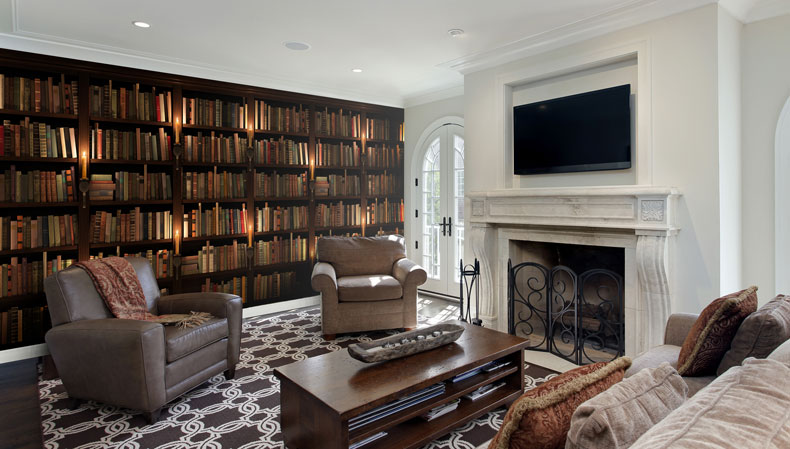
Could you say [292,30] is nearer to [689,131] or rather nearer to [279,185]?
[279,185]

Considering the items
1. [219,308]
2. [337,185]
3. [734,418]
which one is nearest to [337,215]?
[337,185]

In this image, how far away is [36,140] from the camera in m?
3.78

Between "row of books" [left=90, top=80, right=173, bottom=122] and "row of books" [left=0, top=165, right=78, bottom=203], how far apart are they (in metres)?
0.65

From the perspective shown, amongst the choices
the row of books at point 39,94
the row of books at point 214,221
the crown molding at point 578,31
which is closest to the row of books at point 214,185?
the row of books at point 214,221

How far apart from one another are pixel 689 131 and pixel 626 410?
2.78 m

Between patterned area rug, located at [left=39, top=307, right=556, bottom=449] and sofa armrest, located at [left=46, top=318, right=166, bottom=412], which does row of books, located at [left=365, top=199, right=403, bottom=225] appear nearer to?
patterned area rug, located at [left=39, top=307, right=556, bottom=449]

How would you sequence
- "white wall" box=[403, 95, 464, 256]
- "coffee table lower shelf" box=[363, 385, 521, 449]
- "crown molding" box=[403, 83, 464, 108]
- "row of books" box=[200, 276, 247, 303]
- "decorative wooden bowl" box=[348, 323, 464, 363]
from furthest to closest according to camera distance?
"white wall" box=[403, 95, 464, 256]
"crown molding" box=[403, 83, 464, 108]
"row of books" box=[200, 276, 247, 303]
"decorative wooden bowl" box=[348, 323, 464, 363]
"coffee table lower shelf" box=[363, 385, 521, 449]

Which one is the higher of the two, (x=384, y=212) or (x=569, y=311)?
(x=384, y=212)

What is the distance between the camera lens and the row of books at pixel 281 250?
16.6ft

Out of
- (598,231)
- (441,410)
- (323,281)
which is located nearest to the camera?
(441,410)

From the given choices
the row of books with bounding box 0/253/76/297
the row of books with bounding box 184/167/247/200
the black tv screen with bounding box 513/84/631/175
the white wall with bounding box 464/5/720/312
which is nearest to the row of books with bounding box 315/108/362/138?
the row of books with bounding box 184/167/247/200

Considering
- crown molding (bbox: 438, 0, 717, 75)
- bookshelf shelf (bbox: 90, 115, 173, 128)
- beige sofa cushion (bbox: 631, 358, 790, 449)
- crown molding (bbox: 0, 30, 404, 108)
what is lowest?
beige sofa cushion (bbox: 631, 358, 790, 449)

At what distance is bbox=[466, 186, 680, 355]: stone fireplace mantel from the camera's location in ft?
9.93

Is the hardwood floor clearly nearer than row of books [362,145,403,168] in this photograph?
Yes
